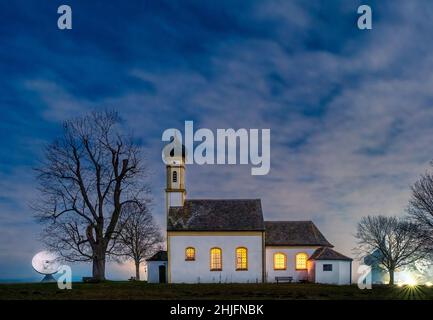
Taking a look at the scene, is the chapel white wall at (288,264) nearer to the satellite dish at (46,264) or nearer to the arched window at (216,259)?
the arched window at (216,259)

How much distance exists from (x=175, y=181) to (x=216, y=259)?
8723 millimetres

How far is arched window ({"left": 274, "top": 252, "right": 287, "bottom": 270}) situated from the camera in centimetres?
5056

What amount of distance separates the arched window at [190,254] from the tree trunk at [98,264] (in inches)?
335

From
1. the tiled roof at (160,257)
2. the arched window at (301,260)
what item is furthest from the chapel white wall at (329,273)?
the tiled roof at (160,257)

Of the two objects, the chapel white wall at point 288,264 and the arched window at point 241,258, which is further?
the chapel white wall at point 288,264

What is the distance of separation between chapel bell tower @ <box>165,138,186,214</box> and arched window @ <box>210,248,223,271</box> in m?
5.83

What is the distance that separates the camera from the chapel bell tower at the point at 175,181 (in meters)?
51.8

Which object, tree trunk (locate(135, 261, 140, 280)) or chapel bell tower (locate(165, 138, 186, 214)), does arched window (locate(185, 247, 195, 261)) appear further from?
tree trunk (locate(135, 261, 140, 280))

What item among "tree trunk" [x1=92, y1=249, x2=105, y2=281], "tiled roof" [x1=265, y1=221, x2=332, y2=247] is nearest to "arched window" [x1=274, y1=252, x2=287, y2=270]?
"tiled roof" [x1=265, y1=221, x2=332, y2=247]

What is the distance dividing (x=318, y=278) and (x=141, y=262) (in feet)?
76.8
